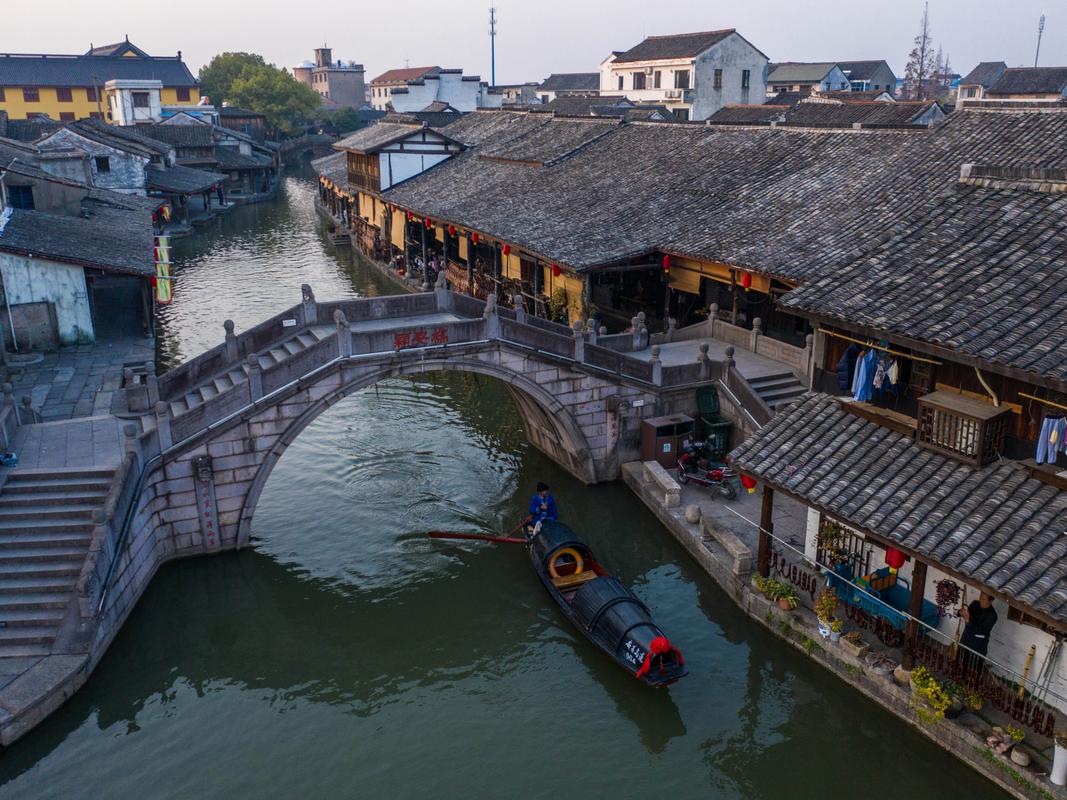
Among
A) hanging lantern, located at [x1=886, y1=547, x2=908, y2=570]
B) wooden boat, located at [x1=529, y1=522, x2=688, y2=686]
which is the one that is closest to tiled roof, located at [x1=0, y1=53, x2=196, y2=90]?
wooden boat, located at [x1=529, y1=522, x2=688, y2=686]

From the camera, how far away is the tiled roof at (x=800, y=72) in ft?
362

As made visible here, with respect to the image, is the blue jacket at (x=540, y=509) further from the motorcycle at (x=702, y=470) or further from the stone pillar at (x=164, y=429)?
the stone pillar at (x=164, y=429)

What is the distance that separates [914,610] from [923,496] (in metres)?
2.38

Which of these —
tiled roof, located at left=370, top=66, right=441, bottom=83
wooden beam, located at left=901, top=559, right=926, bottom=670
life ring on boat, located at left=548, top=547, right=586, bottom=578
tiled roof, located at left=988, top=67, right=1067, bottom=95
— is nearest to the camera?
wooden beam, located at left=901, top=559, right=926, bottom=670

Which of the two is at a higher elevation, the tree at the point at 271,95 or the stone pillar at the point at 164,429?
the tree at the point at 271,95

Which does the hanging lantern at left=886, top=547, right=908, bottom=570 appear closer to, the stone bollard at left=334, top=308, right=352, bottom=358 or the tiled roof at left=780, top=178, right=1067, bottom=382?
the tiled roof at left=780, top=178, right=1067, bottom=382

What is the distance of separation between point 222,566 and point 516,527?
26.7 feet

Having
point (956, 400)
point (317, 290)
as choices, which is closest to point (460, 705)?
point (956, 400)

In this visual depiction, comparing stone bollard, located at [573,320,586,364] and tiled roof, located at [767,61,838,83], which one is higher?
tiled roof, located at [767,61,838,83]

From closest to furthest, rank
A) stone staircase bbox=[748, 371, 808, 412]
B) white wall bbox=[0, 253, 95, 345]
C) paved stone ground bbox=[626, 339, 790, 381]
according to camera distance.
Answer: stone staircase bbox=[748, 371, 808, 412], paved stone ground bbox=[626, 339, 790, 381], white wall bbox=[0, 253, 95, 345]

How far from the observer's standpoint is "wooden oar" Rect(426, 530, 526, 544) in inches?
933

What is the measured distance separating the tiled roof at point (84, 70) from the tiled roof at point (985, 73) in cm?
10547

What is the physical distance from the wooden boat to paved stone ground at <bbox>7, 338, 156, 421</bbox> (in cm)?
1361

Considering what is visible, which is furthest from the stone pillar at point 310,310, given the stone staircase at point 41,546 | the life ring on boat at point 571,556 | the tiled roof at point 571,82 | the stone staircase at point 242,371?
the tiled roof at point 571,82
